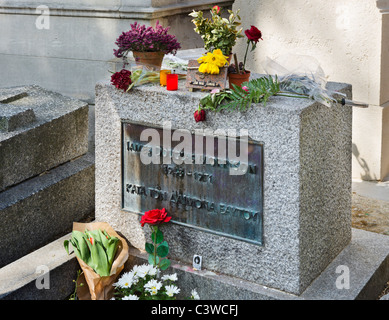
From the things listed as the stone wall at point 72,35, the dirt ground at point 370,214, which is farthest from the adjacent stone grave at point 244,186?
the stone wall at point 72,35

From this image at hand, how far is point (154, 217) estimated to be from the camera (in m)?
3.88

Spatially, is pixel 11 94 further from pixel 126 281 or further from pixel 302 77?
pixel 302 77

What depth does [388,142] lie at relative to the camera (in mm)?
6070

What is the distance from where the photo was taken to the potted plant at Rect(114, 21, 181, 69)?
4012mm

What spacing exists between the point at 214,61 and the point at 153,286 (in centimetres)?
142

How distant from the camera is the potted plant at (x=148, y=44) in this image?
4.01m

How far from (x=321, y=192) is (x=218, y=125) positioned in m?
0.73

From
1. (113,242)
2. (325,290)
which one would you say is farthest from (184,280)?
(325,290)

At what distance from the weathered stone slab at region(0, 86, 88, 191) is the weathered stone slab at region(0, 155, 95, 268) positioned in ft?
0.27

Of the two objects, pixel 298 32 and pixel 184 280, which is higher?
pixel 298 32

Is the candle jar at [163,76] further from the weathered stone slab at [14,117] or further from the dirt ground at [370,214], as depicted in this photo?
the dirt ground at [370,214]

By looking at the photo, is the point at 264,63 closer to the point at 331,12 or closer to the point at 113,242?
the point at 113,242

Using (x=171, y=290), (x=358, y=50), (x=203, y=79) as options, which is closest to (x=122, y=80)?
(x=203, y=79)

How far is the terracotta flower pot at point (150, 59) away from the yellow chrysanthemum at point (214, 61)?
0.52 m
